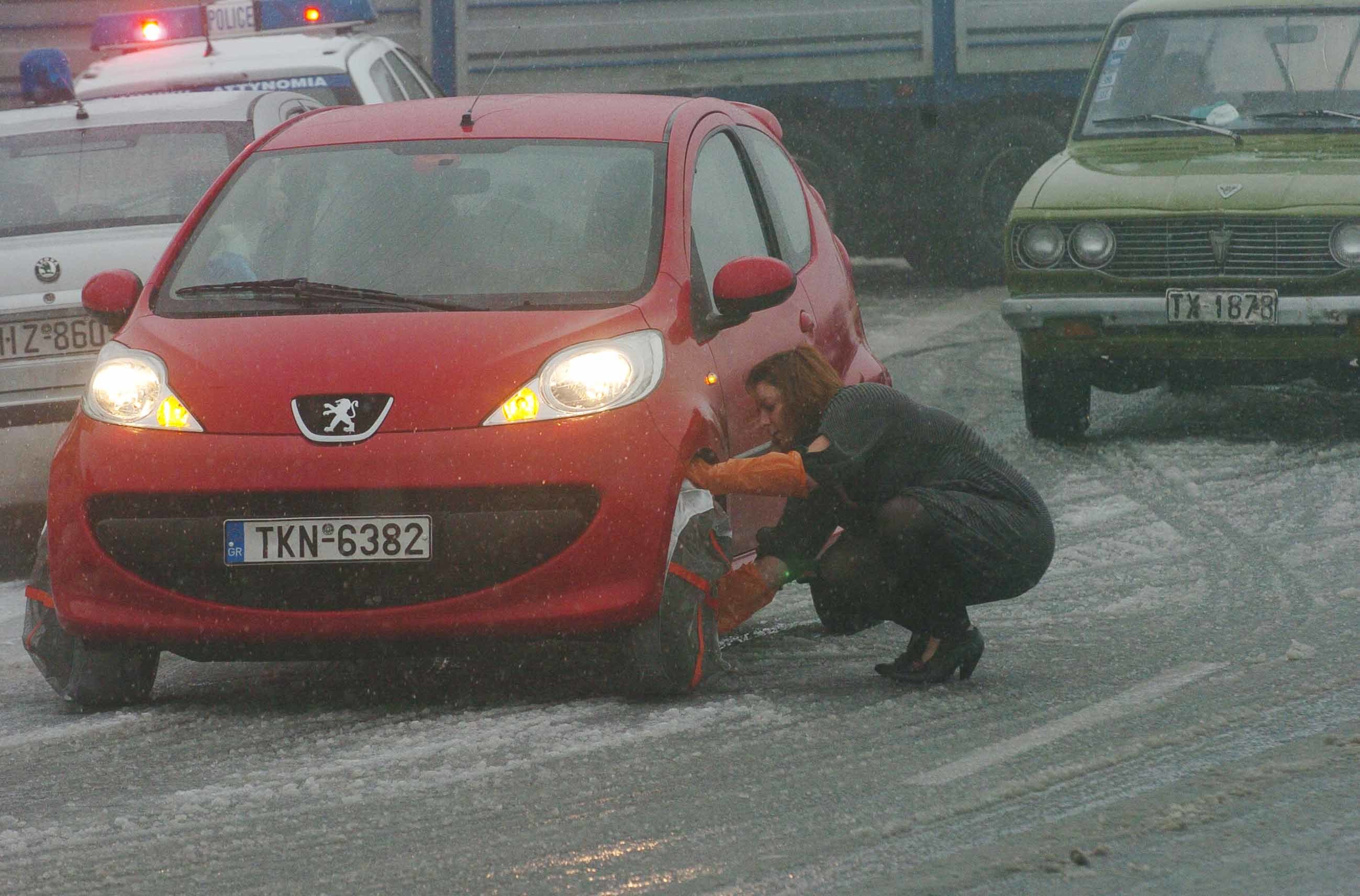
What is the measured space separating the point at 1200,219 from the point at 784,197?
2920 millimetres

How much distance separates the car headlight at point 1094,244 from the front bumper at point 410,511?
184 inches

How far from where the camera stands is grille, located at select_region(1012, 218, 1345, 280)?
361 inches

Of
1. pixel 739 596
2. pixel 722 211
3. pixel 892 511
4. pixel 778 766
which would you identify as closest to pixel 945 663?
pixel 892 511

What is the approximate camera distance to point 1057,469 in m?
9.21

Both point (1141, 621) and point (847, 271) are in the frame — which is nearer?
point (1141, 621)

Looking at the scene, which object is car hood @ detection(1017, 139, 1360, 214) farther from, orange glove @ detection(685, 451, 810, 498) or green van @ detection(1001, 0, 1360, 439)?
orange glove @ detection(685, 451, 810, 498)

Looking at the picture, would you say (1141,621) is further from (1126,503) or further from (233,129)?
(233,129)

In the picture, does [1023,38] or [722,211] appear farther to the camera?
[1023,38]

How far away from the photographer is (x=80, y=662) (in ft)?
18.3

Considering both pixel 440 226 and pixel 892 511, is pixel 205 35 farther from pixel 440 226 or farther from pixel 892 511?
pixel 892 511

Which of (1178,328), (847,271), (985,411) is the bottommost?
(985,411)

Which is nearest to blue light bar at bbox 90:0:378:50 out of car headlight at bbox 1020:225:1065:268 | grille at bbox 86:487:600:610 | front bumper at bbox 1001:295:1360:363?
car headlight at bbox 1020:225:1065:268

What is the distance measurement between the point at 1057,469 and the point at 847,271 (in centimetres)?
211

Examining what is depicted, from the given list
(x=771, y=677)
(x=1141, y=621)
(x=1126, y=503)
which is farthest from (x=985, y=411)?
(x=771, y=677)
